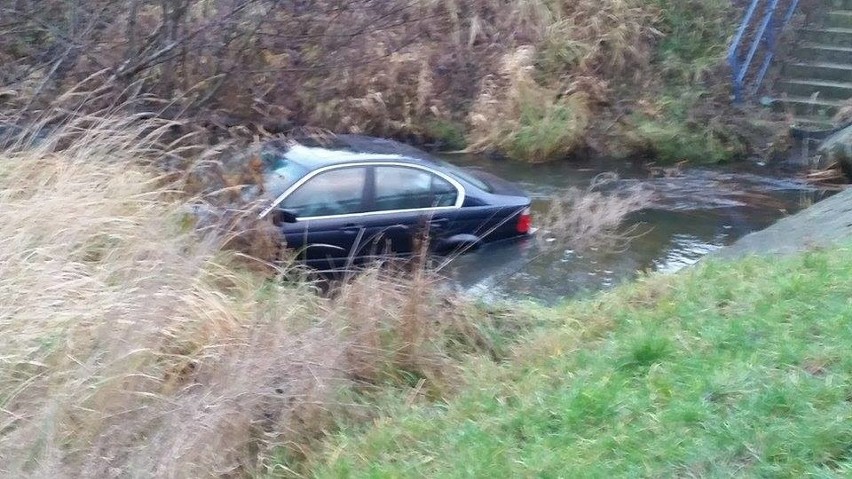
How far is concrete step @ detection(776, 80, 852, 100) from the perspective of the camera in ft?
49.7

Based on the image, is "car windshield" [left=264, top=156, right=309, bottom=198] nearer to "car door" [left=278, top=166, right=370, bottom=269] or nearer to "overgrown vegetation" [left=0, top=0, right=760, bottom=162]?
"car door" [left=278, top=166, right=370, bottom=269]

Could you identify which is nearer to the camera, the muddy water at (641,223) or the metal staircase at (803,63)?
the muddy water at (641,223)

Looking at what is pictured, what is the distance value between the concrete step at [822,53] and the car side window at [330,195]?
9.81m

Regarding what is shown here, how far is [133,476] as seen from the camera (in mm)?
4605

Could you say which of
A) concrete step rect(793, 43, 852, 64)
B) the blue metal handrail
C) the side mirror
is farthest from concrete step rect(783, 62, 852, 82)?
the side mirror

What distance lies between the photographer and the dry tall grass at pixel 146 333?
496 cm

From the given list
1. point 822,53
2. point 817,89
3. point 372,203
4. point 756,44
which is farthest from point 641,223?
point 822,53

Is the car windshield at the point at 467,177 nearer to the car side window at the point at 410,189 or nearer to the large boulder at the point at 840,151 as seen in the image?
the car side window at the point at 410,189

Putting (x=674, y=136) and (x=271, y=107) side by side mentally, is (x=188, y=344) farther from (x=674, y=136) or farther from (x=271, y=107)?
(x=674, y=136)

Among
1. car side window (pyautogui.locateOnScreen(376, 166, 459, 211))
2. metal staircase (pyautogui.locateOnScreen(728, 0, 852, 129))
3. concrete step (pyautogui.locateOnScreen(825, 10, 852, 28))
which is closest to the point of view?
car side window (pyautogui.locateOnScreen(376, 166, 459, 211))

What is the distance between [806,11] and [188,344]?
13792 millimetres

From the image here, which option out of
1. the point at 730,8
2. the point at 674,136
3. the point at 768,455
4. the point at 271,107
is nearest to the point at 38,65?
the point at 271,107

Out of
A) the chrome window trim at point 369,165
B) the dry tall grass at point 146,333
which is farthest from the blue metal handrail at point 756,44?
the dry tall grass at point 146,333

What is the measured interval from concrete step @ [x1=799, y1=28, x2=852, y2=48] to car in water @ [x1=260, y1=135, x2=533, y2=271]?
871cm
